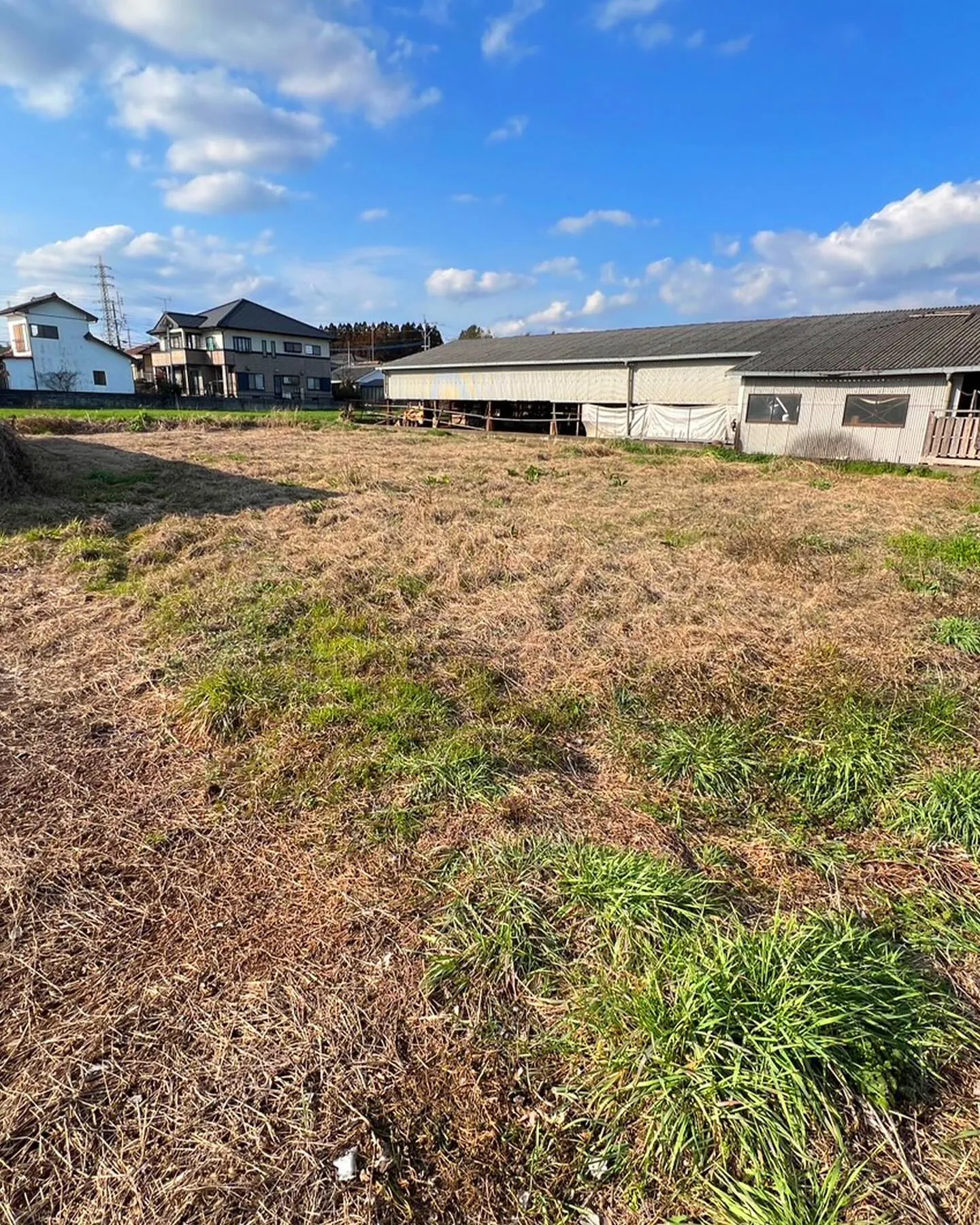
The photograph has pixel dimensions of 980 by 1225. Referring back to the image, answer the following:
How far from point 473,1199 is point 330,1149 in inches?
15.5

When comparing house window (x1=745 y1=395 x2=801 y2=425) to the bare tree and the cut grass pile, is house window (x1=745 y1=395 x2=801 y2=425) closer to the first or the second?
the cut grass pile

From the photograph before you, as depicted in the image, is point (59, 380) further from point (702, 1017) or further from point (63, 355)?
point (702, 1017)

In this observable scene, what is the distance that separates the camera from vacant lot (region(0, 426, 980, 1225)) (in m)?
1.64

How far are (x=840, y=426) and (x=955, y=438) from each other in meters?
3.05

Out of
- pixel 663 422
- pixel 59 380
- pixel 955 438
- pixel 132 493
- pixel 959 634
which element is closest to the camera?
pixel 959 634

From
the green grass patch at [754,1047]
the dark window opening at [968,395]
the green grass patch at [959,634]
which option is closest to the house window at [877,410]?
the dark window opening at [968,395]

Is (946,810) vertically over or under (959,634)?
under

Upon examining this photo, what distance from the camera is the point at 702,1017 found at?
1856mm

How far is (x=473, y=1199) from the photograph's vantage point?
158cm

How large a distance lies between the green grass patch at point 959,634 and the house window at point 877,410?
15980mm

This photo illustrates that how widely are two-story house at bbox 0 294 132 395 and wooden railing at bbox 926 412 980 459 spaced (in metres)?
44.3

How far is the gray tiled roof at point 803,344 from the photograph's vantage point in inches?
717

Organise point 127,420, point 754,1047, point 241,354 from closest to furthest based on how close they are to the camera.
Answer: point 754,1047 → point 127,420 → point 241,354

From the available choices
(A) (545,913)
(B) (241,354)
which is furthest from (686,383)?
(B) (241,354)
